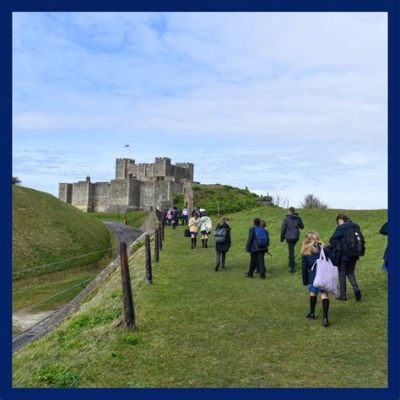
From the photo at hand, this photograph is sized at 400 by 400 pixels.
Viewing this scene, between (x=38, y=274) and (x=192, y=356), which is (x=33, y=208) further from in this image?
(x=192, y=356)

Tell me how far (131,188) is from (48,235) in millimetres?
58462

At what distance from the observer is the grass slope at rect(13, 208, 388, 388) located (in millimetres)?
7047

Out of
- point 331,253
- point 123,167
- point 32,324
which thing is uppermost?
point 123,167

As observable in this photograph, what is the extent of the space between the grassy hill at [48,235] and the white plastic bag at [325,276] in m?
18.1

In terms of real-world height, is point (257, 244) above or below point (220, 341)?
above

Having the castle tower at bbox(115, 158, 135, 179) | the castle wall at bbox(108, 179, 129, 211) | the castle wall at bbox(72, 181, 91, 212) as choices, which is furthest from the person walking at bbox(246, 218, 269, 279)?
the castle tower at bbox(115, 158, 135, 179)

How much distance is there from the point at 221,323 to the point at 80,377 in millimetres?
3338

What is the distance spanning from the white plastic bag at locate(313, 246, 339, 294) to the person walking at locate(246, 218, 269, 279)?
4.75 metres

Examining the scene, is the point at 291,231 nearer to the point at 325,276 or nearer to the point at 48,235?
the point at 325,276

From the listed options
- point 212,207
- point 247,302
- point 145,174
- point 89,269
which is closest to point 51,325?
point 247,302

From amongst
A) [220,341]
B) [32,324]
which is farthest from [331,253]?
[32,324]

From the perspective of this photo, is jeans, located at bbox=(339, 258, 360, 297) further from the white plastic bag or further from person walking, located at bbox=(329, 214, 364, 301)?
the white plastic bag

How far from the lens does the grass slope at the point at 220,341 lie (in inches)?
277

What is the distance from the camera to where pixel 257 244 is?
14.3 m
